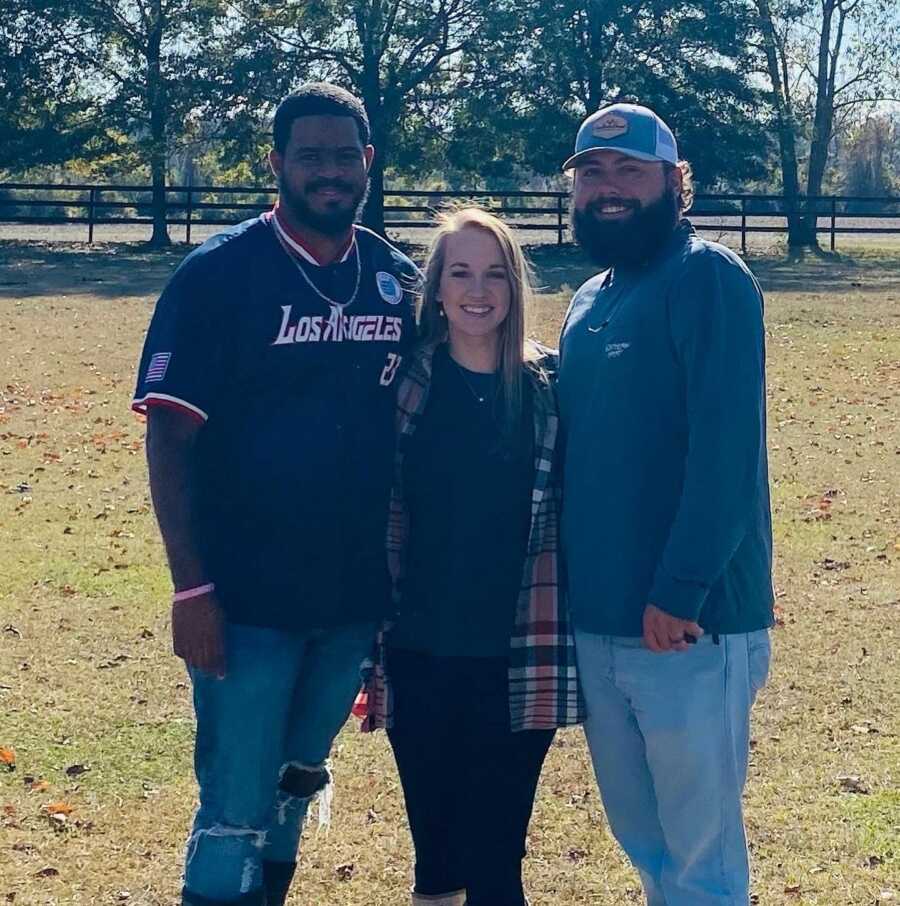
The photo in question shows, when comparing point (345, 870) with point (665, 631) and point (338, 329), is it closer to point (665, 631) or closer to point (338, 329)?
point (665, 631)

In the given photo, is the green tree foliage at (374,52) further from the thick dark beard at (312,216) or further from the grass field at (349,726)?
the thick dark beard at (312,216)

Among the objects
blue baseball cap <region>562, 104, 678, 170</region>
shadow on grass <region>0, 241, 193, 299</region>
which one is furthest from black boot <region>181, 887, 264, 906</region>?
shadow on grass <region>0, 241, 193, 299</region>

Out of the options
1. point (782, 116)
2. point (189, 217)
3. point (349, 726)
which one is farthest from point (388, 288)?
point (782, 116)

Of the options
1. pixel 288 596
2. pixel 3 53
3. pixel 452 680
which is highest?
pixel 3 53

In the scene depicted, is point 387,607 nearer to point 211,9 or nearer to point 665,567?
point 665,567

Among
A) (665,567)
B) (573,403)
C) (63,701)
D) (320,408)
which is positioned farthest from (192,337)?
(63,701)

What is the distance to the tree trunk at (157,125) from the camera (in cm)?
3266

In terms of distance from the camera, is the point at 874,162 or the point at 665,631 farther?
the point at 874,162

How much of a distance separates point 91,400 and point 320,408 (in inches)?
399

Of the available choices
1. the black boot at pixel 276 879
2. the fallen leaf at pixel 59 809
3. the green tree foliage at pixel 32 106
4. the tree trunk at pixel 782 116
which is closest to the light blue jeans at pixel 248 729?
the black boot at pixel 276 879

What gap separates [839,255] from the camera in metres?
33.1

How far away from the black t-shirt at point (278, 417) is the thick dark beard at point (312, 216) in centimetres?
7

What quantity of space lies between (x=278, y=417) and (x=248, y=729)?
0.73 m

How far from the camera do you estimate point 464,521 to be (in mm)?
3330
